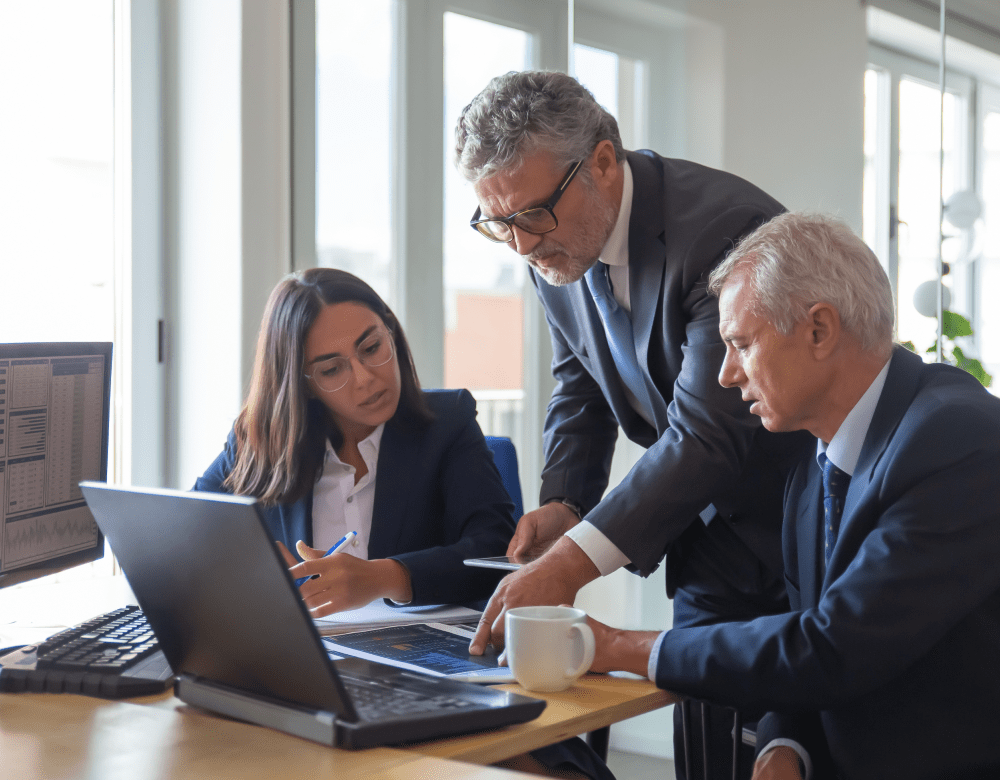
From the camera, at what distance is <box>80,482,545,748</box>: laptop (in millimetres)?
856

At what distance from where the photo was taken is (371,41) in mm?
2918

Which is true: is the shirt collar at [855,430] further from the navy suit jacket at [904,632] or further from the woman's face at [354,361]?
the woman's face at [354,361]

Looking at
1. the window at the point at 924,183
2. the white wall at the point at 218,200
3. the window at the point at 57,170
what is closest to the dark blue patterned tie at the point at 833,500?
the window at the point at 924,183

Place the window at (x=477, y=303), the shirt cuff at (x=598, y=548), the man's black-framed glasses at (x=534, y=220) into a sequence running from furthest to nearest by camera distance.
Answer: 1. the window at (x=477, y=303)
2. the man's black-framed glasses at (x=534, y=220)
3. the shirt cuff at (x=598, y=548)

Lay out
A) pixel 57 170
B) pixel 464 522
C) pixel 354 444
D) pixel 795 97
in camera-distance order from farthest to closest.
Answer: pixel 57 170, pixel 795 97, pixel 354 444, pixel 464 522

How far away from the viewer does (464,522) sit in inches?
71.8

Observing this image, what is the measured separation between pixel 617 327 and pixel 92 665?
3.26 ft

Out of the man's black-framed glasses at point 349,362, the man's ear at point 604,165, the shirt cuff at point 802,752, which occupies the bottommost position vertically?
the shirt cuff at point 802,752

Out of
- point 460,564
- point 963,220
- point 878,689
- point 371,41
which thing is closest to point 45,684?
point 460,564

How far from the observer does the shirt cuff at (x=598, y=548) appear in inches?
53.4

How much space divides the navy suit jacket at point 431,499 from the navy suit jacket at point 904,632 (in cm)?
69

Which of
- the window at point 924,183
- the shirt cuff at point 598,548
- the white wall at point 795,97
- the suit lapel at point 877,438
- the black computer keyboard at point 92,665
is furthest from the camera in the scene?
the white wall at point 795,97

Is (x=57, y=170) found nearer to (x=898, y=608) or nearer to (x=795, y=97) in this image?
(x=795, y=97)

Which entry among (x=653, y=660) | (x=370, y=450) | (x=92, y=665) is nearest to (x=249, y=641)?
(x=92, y=665)
